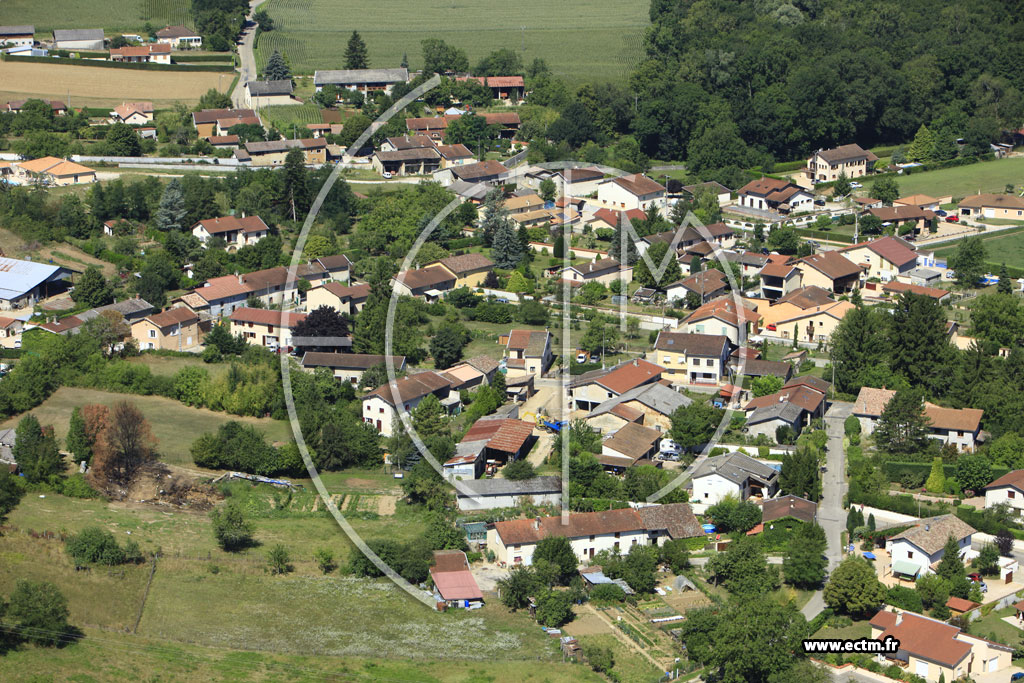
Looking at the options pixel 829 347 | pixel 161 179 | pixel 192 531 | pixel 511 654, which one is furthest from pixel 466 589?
pixel 161 179

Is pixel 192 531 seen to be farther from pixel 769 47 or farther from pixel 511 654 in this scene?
pixel 769 47

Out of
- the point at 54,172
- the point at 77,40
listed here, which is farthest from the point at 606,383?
the point at 77,40

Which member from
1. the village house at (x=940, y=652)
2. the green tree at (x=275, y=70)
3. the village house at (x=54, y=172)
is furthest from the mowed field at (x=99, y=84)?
the village house at (x=940, y=652)

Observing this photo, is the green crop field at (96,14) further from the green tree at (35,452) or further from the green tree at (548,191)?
the green tree at (35,452)

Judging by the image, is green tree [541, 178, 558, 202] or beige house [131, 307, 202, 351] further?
green tree [541, 178, 558, 202]

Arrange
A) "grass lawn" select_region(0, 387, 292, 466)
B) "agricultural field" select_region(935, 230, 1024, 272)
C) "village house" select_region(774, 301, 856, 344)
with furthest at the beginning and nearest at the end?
"agricultural field" select_region(935, 230, 1024, 272) < "village house" select_region(774, 301, 856, 344) < "grass lawn" select_region(0, 387, 292, 466)

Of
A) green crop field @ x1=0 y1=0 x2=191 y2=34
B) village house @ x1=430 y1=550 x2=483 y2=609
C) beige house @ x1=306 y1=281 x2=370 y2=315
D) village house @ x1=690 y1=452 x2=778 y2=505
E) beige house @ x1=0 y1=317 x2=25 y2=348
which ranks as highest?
green crop field @ x1=0 y1=0 x2=191 y2=34

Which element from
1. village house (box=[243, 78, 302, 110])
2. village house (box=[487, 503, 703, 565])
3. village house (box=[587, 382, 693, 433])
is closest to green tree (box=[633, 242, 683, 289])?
village house (box=[587, 382, 693, 433])

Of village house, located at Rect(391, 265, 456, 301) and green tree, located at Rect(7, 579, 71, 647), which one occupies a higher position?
village house, located at Rect(391, 265, 456, 301)

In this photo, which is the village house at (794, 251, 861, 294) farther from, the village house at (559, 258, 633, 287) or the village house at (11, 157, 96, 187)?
the village house at (11, 157, 96, 187)
